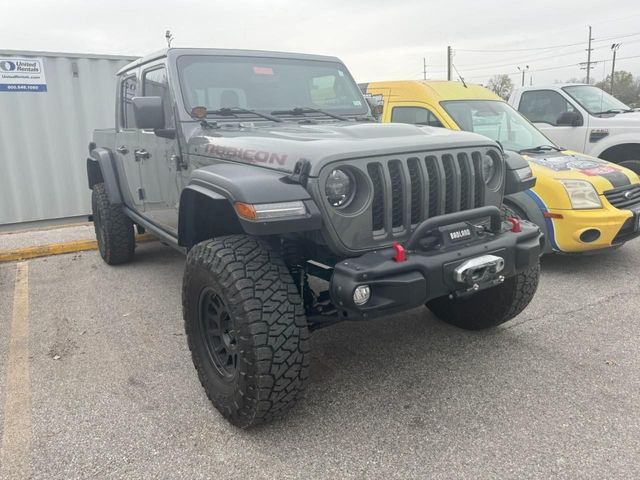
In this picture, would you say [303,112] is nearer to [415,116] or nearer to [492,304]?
[492,304]

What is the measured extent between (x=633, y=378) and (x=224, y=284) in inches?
95.7

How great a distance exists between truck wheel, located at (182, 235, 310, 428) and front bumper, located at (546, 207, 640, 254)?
3.20 metres

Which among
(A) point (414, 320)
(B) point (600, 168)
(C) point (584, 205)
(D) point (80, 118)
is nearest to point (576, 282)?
(C) point (584, 205)

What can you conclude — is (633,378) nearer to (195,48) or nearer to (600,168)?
(600,168)

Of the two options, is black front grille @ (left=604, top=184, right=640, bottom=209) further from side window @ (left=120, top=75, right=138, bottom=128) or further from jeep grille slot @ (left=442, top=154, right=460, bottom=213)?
side window @ (left=120, top=75, right=138, bottom=128)

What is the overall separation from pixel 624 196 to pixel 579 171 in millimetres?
476

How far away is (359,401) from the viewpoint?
114 inches

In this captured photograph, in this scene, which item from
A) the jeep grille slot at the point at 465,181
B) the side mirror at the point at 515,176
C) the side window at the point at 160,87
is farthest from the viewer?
the side window at the point at 160,87

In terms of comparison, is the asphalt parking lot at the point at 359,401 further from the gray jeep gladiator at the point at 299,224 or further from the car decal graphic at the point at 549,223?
the car decal graphic at the point at 549,223

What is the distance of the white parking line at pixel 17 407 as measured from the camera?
2.44m

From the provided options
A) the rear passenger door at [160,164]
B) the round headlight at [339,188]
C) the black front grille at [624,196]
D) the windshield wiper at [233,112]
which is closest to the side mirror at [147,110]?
the rear passenger door at [160,164]

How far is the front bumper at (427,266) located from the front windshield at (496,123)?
3.09 metres

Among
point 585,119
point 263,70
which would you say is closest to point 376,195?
point 263,70

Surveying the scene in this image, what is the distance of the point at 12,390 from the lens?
10.2 ft
